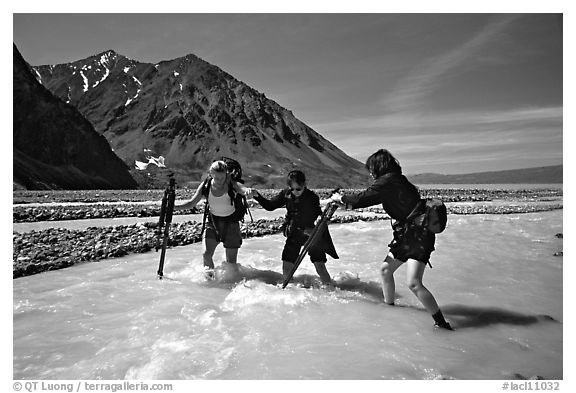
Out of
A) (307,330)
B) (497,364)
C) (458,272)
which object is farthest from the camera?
(458,272)

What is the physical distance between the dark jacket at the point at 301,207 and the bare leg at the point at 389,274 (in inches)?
48.4

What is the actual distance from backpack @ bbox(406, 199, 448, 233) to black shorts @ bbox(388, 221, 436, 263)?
4.3 inches

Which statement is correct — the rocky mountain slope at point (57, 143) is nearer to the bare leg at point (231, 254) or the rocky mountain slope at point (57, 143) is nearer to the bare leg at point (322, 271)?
the bare leg at point (231, 254)

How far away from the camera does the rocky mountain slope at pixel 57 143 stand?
349 feet

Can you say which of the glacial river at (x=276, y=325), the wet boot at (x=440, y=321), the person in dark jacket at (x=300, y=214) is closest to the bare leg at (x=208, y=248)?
the glacial river at (x=276, y=325)

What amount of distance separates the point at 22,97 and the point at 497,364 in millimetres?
136248

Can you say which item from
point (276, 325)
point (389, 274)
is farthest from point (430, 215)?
point (276, 325)

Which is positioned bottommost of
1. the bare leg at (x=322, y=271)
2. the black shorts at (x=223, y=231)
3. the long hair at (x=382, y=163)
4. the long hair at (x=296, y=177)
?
the bare leg at (x=322, y=271)

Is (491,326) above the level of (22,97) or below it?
below

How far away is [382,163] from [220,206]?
3425 millimetres

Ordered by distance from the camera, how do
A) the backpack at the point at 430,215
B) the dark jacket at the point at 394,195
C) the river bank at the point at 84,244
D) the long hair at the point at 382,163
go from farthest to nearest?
the river bank at the point at 84,244 < the long hair at the point at 382,163 < the dark jacket at the point at 394,195 < the backpack at the point at 430,215
